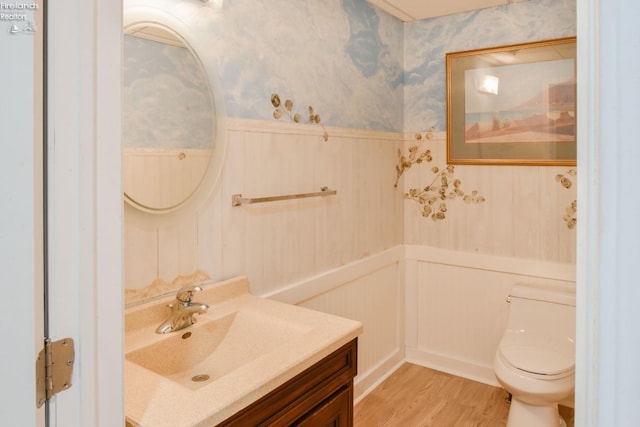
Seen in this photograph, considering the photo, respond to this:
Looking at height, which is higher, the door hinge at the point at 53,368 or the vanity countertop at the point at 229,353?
the door hinge at the point at 53,368

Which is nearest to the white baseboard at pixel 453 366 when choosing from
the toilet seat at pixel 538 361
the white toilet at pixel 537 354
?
the white toilet at pixel 537 354

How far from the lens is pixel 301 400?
1.38 meters

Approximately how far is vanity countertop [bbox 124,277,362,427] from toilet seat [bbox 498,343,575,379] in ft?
3.73

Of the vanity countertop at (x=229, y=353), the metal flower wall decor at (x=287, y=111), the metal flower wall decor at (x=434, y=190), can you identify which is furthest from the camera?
the metal flower wall decor at (x=434, y=190)

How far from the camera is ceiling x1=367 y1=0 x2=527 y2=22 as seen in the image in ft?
9.07

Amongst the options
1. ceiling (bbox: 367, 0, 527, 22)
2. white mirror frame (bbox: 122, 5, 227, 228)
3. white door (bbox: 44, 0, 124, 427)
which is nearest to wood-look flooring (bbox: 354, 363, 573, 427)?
white mirror frame (bbox: 122, 5, 227, 228)

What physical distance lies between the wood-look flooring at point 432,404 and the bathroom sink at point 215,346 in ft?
4.14

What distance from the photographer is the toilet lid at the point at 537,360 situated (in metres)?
2.19

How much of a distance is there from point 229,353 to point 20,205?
1.06 meters

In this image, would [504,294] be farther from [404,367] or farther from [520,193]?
[404,367]

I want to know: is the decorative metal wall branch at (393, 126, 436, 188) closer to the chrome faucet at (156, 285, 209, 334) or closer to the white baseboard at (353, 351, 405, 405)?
the white baseboard at (353, 351, 405, 405)

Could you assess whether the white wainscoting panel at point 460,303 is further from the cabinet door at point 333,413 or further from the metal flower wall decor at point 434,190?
the cabinet door at point 333,413

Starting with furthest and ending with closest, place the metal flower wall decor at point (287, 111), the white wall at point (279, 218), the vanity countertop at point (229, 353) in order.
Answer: the metal flower wall decor at point (287, 111), the white wall at point (279, 218), the vanity countertop at point (229, 353)

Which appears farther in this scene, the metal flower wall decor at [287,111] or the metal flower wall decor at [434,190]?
the metal flower wall decor at [434,190]
